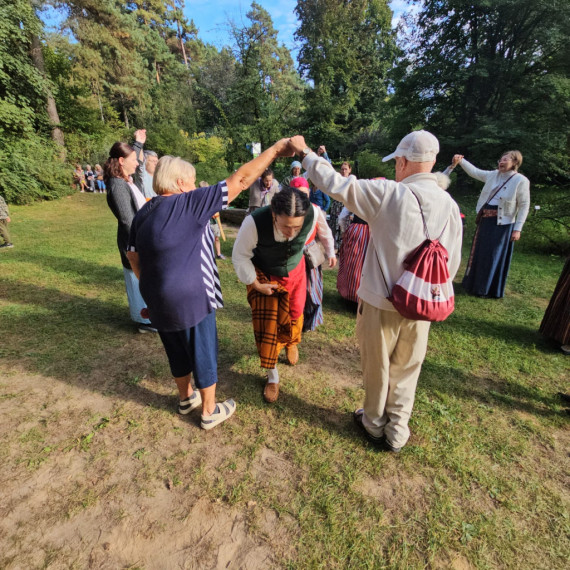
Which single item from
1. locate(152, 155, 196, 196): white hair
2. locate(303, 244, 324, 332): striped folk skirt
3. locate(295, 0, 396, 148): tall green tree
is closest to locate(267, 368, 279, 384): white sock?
locate(303, 244, 324, 332): striped folk skirt

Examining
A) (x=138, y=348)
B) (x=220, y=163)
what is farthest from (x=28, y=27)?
(x=138, y=348)

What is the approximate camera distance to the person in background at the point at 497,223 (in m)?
4.52

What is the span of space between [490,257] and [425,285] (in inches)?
155

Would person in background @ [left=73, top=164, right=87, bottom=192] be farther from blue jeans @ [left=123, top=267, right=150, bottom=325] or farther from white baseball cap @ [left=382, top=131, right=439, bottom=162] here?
white baseball cap @ [left=382, top=131, right=439, bottom=162]

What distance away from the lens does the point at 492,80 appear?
1180 cm

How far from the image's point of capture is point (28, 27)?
45.0 feet

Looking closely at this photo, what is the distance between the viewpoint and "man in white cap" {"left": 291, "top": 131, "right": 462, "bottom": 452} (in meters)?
1.78

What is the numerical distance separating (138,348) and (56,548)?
210 centimetres

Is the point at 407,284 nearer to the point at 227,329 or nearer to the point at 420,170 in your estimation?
the point at 420,170

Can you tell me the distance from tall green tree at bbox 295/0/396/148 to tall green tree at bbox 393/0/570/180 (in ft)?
8.07

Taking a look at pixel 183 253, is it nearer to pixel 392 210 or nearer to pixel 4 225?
pixel 392 210

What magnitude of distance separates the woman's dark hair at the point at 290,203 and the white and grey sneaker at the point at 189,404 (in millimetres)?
1660

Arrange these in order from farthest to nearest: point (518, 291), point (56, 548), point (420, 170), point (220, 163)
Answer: point (220, 163)
point (518, 291)
point (420, 170)
point (56, 548)

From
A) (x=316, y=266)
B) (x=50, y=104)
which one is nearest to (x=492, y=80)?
(x=316, y=266)
